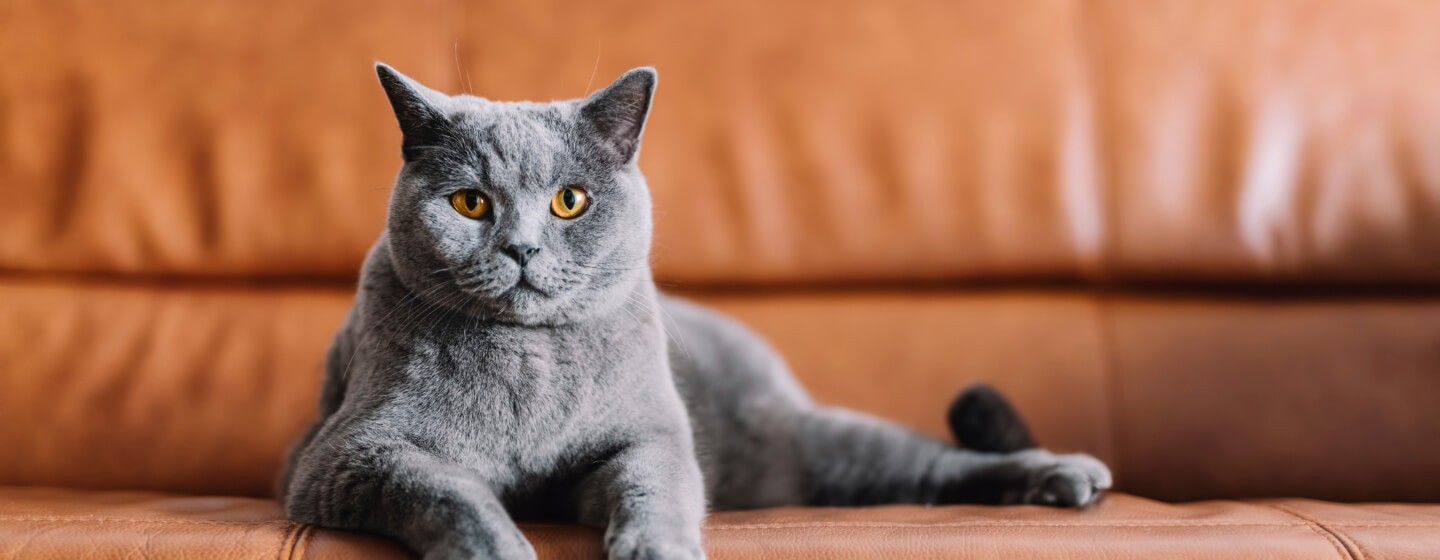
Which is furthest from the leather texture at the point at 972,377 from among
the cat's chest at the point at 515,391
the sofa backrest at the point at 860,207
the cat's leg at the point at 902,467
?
the cat's chest at the point at 515,391

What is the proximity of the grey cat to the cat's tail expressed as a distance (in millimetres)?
142

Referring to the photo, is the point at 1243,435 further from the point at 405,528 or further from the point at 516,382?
the point at 405,528

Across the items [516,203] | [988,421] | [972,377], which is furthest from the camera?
[972,377]

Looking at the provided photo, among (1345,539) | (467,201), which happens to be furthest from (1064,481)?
(467,201)

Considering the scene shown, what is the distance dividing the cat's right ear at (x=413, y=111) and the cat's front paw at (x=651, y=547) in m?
0.42

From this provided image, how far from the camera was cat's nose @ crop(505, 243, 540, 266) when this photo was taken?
83 centimetres

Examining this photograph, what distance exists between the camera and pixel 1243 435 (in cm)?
137

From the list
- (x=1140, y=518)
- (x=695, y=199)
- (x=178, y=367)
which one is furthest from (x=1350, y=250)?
(x=178, y=367)

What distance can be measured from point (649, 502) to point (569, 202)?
0.30 meters

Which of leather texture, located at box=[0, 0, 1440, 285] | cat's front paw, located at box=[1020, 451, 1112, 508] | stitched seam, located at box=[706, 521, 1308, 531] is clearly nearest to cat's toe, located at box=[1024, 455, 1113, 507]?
cat's front paw, located at box=[1020, 451, 1112, 508]

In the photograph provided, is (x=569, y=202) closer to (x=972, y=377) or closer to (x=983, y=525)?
(x=983, y=525)

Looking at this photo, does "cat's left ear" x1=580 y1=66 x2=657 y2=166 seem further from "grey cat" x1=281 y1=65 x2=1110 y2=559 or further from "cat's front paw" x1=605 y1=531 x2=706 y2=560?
"cat's front paw" x1=605 y1=531 x2=706 y2=560

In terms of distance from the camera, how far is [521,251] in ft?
2.73

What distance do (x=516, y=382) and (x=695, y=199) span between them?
67 centimetres
